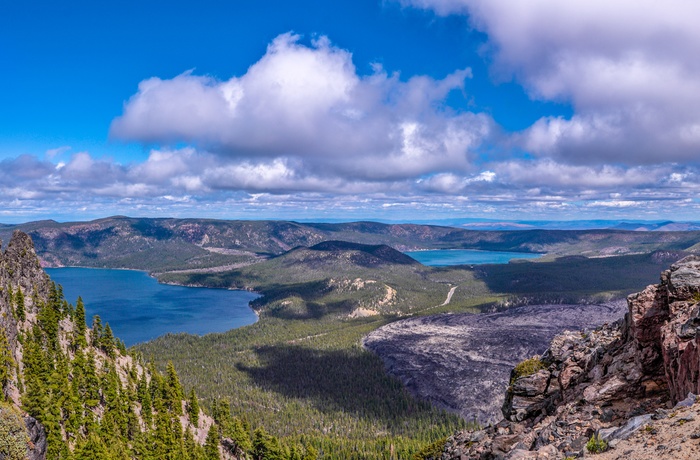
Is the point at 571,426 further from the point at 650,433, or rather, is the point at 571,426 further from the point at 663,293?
the point at 663,293

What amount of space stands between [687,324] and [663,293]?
7.63 meters

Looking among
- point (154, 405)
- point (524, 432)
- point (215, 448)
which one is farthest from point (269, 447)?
point (524, 432)

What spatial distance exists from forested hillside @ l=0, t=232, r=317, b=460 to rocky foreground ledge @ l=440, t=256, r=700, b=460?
73112mm

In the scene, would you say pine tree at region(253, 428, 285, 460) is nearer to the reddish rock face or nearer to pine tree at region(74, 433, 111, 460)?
pine tree at region(74, 433, 111, 460)

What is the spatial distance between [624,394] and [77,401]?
10594cm

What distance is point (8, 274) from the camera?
134 meters

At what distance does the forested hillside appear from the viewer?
8312 centimetres

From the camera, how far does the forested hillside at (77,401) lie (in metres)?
83.1

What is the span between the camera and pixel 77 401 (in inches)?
3765

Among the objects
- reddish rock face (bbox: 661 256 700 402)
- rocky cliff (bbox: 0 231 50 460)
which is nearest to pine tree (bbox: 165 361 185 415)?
rocky cliff (bbox: 0 231 50 460)

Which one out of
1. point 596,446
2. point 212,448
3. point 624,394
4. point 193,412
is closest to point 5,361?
point 212,448

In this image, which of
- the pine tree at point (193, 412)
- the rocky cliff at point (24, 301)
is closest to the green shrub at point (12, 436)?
the rocky cliff at point (24, 301)

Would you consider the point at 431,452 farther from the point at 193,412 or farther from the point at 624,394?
the point at 193,412

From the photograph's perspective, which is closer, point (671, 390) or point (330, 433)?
point (671, 390)
